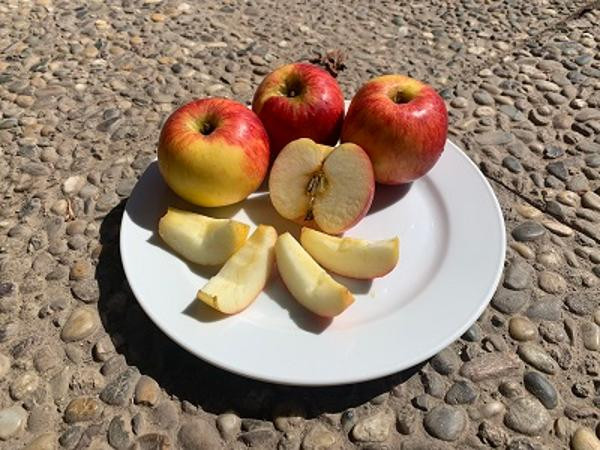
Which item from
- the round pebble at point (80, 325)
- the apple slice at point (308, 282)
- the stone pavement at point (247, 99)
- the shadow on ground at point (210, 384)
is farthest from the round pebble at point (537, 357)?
the round pebble at point (80, 325)

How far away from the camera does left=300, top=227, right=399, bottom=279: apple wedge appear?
1391mm

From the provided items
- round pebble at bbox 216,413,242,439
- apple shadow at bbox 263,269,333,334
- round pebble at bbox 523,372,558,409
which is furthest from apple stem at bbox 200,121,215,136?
round pebble at bbox 523,372,558,409

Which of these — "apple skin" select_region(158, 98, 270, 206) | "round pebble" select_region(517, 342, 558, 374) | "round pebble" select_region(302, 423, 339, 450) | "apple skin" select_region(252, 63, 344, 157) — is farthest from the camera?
"apple skin" select_region(252, 63, 344, 157)

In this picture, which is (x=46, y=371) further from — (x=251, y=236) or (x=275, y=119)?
(x=275, y=119)

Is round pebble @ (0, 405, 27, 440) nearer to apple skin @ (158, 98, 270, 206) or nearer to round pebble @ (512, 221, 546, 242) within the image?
apple skin @ (158, 98, 270, 206)

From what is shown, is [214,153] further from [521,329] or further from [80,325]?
[521,329]

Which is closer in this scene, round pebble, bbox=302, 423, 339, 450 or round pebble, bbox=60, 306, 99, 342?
round pebble, bbox=302, 423, 339, 450

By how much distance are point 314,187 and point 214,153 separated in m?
0.26

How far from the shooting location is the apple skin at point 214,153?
1.49 meters

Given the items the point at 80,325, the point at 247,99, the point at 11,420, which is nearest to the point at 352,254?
the point at 80,325

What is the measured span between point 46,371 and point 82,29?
5.55 ft

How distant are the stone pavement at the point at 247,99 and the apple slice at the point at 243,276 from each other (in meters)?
0.15

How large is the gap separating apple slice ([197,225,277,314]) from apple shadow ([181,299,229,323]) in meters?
0.02

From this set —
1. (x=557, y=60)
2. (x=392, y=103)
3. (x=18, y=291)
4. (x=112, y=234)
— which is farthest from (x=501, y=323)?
(x=557, y=60)
